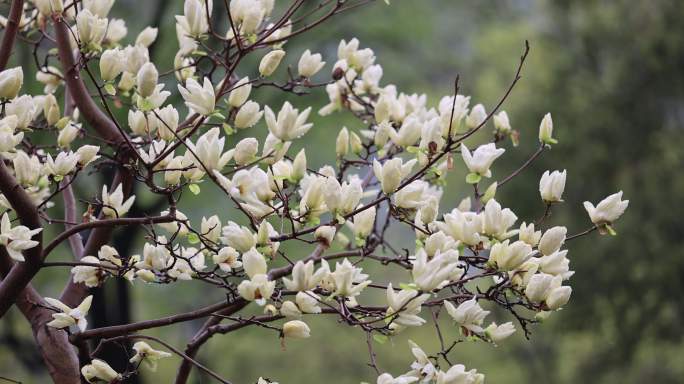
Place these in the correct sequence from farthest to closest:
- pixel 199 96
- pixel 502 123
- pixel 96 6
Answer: pixel 502 123, pixel 96 6, pixel 199 96

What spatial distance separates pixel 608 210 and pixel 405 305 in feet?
1.40

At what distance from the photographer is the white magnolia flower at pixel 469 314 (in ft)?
4.66

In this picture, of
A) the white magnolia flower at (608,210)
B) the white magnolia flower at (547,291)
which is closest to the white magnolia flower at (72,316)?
the white magnolia flower at (547,291)

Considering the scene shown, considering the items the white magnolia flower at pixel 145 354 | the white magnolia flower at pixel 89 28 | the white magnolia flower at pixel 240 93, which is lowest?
the white magnolia flower at pixel 145 354

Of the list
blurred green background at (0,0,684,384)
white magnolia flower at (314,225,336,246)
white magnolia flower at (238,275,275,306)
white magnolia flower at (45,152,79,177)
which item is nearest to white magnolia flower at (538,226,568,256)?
white magnolia flower at (314,225,336,246)

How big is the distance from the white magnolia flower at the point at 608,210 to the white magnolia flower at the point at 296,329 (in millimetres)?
550

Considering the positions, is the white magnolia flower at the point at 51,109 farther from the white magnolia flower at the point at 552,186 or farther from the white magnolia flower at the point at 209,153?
the white magnolia flower at the point at 552,186

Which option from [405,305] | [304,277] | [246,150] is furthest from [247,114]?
[405,305]

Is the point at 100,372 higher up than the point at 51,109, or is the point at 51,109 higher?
the point at 51,109

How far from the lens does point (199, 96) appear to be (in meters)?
1.40

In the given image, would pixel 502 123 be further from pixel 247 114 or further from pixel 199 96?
pixel 199 96

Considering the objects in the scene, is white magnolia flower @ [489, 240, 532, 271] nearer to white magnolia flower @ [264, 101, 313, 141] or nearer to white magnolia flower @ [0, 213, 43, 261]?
white magnolia flower @ [264, 101, 313, 141]

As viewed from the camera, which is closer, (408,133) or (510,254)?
(510,254)

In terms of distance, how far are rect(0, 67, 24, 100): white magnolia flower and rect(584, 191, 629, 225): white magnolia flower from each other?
3.32 feet
